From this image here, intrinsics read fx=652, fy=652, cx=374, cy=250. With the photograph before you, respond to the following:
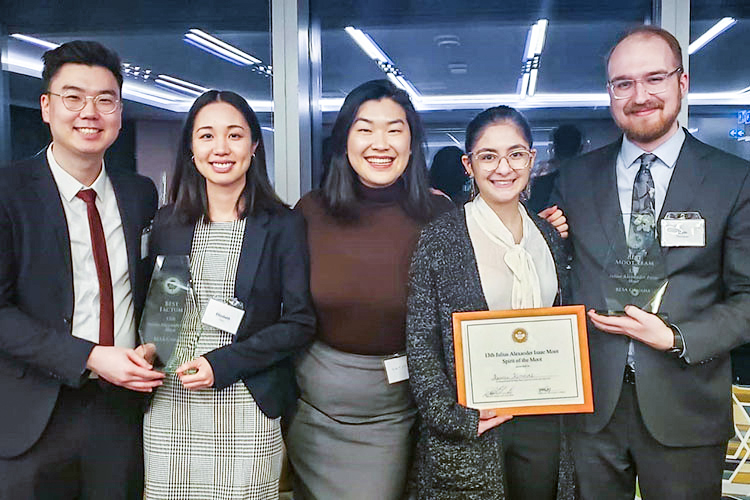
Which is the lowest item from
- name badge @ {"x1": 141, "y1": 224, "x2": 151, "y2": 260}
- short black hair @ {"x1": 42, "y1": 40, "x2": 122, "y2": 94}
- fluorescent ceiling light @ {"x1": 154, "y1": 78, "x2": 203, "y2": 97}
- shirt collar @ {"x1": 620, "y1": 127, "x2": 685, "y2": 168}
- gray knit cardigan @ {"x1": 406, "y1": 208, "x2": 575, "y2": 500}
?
gray knit cardigan @ {"x1": 406, "y1": 208, "x2": 575, "y2": 500}

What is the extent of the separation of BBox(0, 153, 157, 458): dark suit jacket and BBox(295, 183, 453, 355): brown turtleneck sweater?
2.22ft

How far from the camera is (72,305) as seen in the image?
1815 mm

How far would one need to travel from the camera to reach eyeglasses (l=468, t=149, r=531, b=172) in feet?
6.14

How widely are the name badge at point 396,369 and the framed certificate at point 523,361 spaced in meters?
0.25

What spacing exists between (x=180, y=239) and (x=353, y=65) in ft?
5.35

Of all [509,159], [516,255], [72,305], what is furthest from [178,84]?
[516,255]

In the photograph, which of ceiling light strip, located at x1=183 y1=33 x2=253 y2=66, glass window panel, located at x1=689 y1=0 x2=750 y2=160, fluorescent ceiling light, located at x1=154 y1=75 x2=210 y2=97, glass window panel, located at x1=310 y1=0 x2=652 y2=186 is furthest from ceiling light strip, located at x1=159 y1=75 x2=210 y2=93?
glass window panel, located at x1=689 y1=0 x2=750 y2=160

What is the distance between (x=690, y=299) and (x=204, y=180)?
1453 millimetres

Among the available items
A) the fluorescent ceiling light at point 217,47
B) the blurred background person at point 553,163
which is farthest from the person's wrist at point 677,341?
the fluorescent ceiling light at point 217,47

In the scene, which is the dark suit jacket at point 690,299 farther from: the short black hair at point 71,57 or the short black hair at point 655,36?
the short black hair at point 71,57

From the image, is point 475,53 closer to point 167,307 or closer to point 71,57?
point 71,57

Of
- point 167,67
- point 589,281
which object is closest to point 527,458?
point 589,281

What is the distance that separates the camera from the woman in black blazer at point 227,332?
6.07 ft

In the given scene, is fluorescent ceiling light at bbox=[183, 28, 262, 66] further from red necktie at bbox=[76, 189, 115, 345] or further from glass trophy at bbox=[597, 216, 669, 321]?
glass trophy at bbox=[597, 216, 669, 321]
